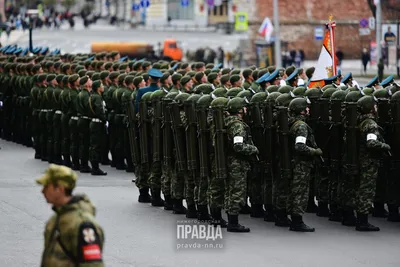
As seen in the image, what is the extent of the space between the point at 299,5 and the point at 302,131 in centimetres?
6324

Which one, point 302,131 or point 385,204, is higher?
point 302,131

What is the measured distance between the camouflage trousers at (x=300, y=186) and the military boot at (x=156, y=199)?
102 inches

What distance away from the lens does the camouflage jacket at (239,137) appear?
519 inches

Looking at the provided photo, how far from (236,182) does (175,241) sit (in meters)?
0.93

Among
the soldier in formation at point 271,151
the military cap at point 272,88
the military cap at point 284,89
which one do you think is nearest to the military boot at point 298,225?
the soldier in formation at point 271,151

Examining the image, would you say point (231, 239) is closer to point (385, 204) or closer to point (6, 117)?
point (385, 204)

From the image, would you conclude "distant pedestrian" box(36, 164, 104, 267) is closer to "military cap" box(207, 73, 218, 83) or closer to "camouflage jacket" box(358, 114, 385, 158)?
"camouflage jacket" box(358, 114, 385, 158)

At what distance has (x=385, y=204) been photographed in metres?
15.8

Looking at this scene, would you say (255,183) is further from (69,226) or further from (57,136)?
(69,226)

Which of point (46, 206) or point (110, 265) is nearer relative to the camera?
point (110, 265)

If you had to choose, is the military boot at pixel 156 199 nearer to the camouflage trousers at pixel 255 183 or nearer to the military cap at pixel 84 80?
the camouflage trousers at pixel 255 183

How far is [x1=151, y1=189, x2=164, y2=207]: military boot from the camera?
1579cm

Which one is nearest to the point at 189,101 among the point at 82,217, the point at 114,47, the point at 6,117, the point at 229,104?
the point at 229,104

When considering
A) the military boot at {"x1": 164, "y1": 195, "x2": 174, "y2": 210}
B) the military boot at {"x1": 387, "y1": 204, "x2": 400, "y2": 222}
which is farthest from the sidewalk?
the military boot at {"x1": 387, "y1": 204, "x2": 400, "y2": 222}
